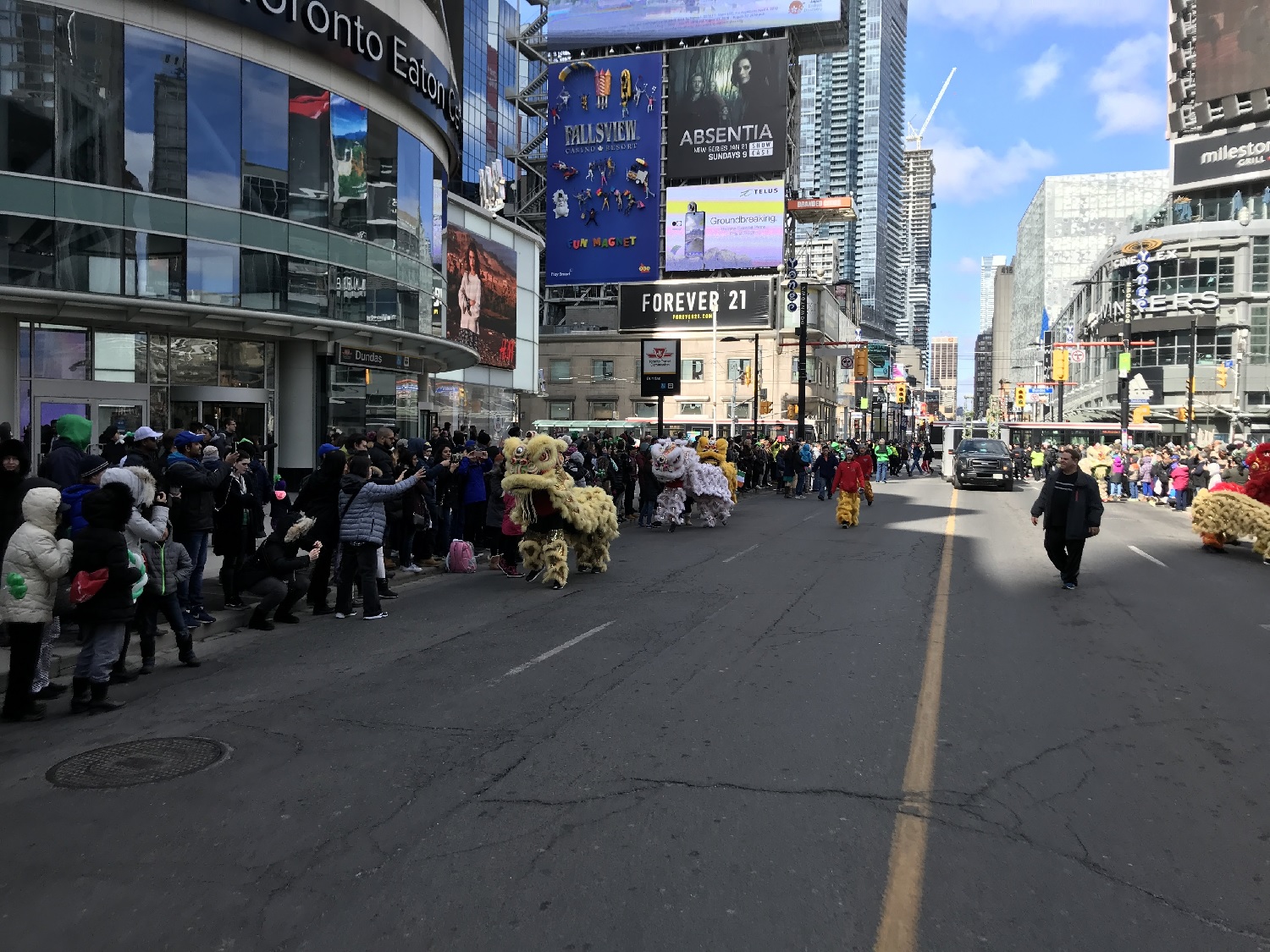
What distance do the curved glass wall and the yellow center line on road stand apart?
16.8 metres

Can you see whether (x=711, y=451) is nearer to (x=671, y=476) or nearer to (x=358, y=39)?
(x=671, y=476)

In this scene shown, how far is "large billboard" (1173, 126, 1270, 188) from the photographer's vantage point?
67.6m

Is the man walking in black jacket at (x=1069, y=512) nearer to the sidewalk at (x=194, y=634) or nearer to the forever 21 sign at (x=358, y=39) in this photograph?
the sidewalk at (x=194, y=634)

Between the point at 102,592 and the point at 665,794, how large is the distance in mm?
4093

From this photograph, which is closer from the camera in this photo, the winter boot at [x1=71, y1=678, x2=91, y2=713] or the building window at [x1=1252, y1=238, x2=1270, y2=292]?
the winter boot at [x1=71, y1=678, x2=91, y2=713]

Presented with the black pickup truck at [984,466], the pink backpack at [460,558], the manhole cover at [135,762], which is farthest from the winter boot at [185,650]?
the black pickup truck at [984,466]

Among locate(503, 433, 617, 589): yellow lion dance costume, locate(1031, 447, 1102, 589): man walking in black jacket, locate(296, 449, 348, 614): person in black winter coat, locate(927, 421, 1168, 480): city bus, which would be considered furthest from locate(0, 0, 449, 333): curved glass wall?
locate(927, 421, 1168, 480): city bus

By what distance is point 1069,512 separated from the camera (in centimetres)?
1116

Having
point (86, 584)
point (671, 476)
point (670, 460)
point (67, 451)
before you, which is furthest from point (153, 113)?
point (86, 584)

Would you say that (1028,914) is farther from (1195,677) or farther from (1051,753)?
(1195,677)

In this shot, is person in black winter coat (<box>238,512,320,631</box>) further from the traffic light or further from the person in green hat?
the traffic light

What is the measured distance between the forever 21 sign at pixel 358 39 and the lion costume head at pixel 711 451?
38.0 ft

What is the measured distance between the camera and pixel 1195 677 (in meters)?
7.07

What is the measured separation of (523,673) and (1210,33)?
273ft
